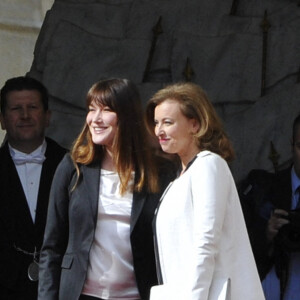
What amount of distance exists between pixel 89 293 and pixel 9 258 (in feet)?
3.07

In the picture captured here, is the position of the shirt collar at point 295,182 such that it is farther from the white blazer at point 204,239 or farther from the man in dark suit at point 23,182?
the white blazer at point 204,239

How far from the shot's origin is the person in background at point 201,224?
11.8ft

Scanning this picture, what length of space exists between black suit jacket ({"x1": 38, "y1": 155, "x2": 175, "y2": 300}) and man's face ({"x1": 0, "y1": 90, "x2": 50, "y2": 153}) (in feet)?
3.57

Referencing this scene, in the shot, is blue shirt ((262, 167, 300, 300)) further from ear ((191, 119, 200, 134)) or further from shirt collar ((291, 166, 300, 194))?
ear ((191, 119, 200, 134))

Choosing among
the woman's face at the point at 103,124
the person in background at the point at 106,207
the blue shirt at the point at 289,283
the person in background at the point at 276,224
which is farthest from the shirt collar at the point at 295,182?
the woman's face at the point at 103,124

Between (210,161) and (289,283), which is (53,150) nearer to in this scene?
(289,283)

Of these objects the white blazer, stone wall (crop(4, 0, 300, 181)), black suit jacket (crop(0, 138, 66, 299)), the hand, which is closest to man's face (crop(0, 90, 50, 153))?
black suit jacket (crop(0, 138, 66, 299))

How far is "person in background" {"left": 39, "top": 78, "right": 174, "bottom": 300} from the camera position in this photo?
397 centimetres

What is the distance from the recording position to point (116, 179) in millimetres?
4078

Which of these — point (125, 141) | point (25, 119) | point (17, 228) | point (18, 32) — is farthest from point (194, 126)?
point (18, 32)

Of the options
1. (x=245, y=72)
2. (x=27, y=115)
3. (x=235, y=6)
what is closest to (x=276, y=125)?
(x=245, y=72)

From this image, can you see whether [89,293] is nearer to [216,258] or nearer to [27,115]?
[216,258]

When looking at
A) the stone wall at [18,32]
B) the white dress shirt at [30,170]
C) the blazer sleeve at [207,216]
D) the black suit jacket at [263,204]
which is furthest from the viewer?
the stone wall at [18,32]

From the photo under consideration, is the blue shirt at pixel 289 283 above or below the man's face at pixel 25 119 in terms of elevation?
below
